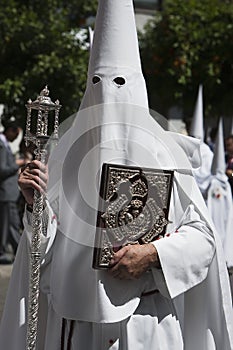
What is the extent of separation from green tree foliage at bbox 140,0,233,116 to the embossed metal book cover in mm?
11222

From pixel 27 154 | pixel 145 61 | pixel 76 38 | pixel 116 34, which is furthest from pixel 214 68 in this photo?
pixel 116 34

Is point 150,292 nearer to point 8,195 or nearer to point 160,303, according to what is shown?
point 160,303

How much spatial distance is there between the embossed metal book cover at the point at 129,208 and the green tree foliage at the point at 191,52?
36.8 ft

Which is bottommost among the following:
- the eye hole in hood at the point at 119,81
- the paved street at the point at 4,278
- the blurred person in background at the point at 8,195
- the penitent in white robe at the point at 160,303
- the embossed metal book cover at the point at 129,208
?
the penitent in white robe at the point at 160,303

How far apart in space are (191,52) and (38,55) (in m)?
3.59

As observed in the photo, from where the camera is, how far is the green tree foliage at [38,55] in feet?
36.2

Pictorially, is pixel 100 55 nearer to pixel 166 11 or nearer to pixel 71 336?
pixel 71 336

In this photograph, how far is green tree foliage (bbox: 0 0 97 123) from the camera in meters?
11.0

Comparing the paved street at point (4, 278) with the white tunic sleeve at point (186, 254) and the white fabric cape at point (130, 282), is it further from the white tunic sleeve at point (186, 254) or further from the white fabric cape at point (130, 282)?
the white tunic sleeve at point (186, 254)

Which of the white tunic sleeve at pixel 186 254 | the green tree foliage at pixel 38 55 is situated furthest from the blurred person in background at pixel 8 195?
the white tunic sleeve at pixel 186 254

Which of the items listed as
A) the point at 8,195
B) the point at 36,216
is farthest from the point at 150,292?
the point at 8,195

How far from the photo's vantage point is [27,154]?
32.7ft

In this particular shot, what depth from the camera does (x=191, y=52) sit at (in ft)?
45.3

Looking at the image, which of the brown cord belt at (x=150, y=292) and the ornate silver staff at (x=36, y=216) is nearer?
the ornate silver staff at (x=36, y=216)
